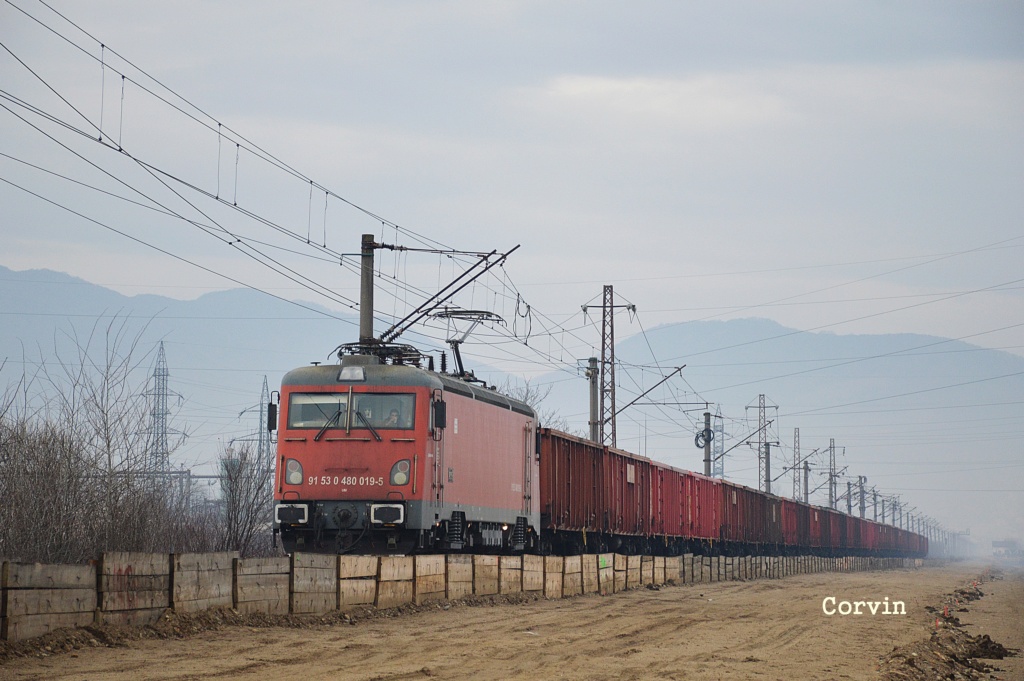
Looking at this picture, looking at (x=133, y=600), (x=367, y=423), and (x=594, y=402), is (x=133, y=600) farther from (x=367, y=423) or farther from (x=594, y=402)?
(x=594, y=402)

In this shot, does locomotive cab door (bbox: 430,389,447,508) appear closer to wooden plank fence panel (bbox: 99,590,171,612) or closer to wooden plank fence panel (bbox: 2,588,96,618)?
wooden plank fence panel (bbox: 99,590,171,612)

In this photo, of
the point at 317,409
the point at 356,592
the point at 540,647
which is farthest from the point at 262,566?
the point at 317,409

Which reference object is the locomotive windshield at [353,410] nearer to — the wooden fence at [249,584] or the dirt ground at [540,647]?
the wooden fence at [249,584]

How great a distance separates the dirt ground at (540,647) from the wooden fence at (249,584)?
42cm

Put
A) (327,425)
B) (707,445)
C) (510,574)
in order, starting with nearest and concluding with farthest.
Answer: (327,425) → (510,574) → (707,445)

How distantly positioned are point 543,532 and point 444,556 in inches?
344

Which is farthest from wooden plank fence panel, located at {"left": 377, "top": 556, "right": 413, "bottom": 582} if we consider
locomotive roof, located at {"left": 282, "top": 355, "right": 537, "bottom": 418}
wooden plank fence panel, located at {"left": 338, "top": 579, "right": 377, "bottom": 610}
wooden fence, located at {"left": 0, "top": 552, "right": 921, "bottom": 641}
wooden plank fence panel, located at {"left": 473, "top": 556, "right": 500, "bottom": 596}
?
locomotive roof, located at {"left": 282, "top": 355, "right": 537, "bottom": 418}

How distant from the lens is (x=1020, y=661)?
17.6 metres

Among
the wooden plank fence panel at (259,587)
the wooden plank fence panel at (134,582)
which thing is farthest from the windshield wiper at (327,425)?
the wooden plank fence panel at (134,582)

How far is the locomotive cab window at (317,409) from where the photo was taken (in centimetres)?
2205

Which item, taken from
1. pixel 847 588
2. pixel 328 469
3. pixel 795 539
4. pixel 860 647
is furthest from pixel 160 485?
pixel 795 539

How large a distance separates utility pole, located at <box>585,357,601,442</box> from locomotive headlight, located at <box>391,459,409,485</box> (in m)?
23.2

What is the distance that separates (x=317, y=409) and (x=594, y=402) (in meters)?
23.5

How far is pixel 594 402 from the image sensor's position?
44.8 metres
